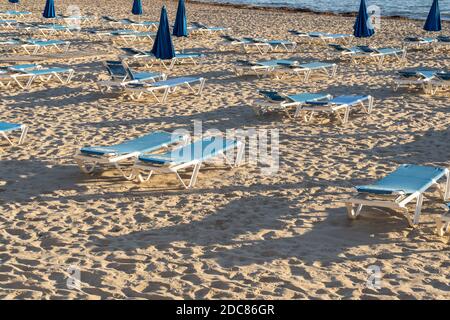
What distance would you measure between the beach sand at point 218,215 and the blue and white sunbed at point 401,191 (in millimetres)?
150

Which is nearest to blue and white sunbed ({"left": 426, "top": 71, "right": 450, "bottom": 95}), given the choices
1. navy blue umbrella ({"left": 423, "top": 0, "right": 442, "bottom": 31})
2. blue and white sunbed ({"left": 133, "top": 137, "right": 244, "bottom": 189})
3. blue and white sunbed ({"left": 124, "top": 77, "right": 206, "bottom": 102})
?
blue and white sunbed ({"left": 124, "top": 77, "right": 206, "bottom": 102})

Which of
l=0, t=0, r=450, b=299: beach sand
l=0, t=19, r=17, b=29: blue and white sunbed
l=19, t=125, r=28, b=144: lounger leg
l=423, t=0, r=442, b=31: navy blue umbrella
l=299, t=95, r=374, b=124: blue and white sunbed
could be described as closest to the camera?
l=0, t=0, r=450, b=299: beach sand

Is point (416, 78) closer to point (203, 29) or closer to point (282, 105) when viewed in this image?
point (282, 105)

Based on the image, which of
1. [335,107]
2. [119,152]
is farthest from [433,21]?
[119,152]

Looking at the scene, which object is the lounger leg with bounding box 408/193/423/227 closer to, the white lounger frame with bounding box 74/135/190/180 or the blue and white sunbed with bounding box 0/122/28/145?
the white lounger frame with bounding box 74/135/190/180

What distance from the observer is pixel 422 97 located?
1148cm

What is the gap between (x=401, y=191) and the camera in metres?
5.84

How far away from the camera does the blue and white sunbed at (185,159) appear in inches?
268

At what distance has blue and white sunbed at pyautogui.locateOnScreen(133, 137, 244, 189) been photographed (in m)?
6.82

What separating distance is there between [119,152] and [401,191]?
9.36ft

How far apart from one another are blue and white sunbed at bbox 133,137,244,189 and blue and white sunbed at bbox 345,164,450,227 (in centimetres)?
164

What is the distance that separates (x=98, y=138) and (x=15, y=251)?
3.54 metres
